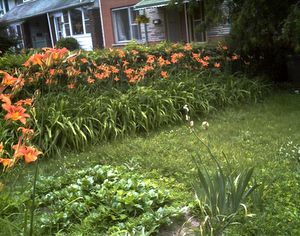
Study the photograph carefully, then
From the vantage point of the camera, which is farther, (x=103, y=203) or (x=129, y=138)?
(x=129, y=138)

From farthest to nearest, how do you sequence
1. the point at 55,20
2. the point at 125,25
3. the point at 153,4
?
1. the point at 55,20
2. the point at 125,25
3. the point at 153,4

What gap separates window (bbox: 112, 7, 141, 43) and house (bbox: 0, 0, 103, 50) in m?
1.50

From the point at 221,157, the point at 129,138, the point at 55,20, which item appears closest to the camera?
the point at 221,157

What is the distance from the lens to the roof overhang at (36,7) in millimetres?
19117

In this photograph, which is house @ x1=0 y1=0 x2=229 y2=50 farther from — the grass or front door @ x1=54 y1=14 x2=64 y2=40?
the grass

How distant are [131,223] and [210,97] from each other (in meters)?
4.38

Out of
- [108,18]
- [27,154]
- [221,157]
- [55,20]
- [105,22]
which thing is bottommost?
[221,157]

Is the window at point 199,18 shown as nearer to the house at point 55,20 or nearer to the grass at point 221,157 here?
the house at point 55,20

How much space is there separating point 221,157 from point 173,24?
12412mm

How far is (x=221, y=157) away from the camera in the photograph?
3.79 meters

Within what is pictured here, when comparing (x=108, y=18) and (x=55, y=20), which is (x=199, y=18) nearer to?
(x=108, y=18)

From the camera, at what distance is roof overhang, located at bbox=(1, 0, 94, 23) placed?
1912cm

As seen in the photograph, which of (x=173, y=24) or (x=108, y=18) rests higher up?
(x=108, y=18)

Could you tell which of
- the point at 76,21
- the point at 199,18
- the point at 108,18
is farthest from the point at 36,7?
the point at 199,18
